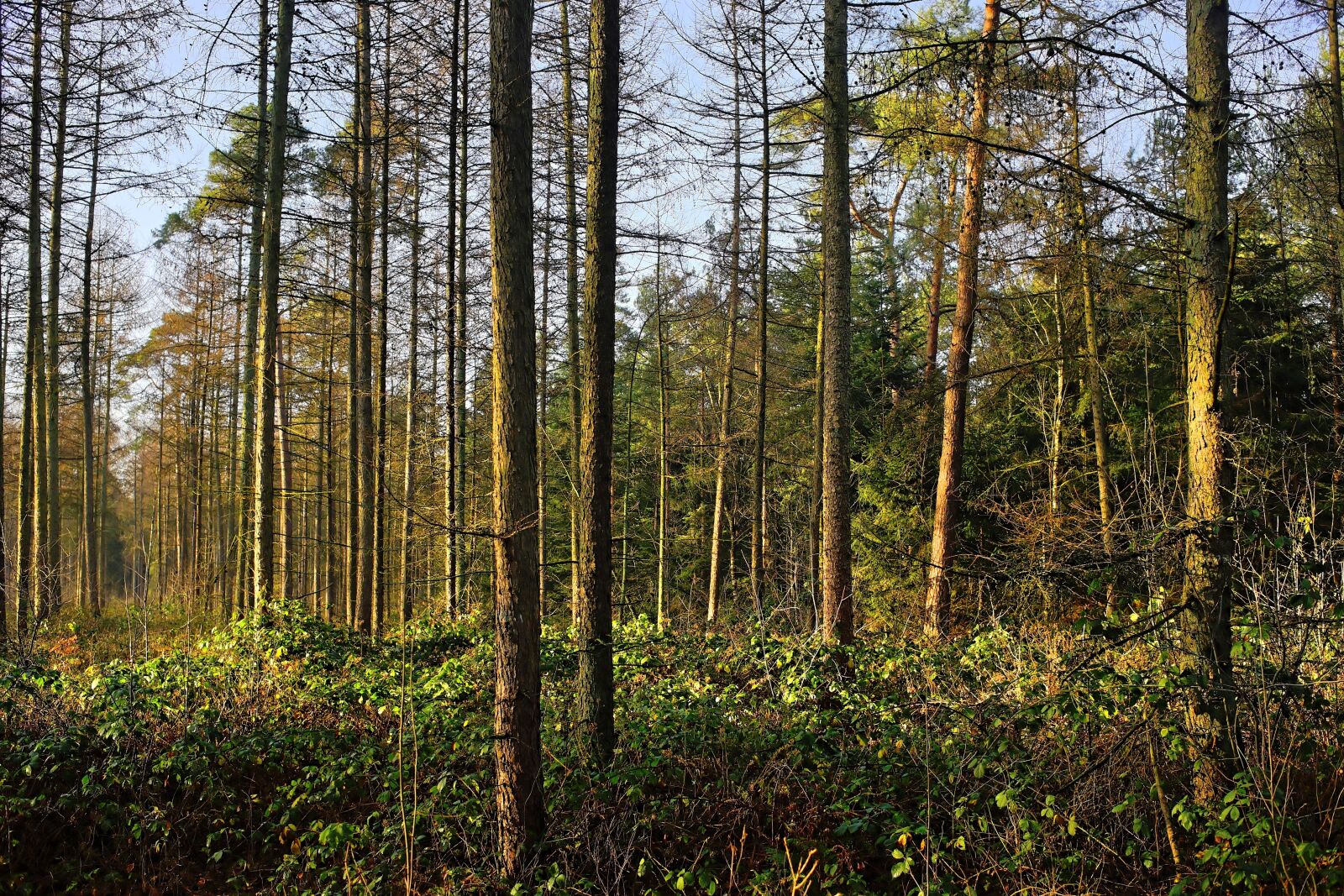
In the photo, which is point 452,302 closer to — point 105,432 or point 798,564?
point 798,564

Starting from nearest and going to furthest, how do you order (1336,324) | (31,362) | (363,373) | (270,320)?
(270,320), (1336,324), (31,362), (363,373)

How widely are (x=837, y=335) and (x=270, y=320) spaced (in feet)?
25.1

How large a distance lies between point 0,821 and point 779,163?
1298cm

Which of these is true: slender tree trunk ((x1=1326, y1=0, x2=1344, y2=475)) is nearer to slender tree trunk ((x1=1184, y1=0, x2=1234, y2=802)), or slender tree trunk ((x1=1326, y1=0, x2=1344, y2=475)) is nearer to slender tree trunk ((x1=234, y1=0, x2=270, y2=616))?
slender tree trunk ((x1=1184, y1=0, x2=1234, y2=802))

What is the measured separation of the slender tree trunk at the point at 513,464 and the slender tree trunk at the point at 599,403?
2.80 ft

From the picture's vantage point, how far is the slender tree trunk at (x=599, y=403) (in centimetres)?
536

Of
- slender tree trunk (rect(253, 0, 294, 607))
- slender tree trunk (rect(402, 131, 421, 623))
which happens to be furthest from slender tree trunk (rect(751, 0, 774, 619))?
slender tree trunk (rect(253, 0, 294, 607))

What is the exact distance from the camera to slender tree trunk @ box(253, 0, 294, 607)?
10.4 m

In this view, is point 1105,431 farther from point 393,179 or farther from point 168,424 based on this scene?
point 168,424

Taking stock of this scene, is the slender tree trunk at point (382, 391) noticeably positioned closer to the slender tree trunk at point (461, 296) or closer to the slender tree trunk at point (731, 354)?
the slender tree trunk at point (461, 296)

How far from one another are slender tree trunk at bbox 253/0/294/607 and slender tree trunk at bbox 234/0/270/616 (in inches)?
8.1

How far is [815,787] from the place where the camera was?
5020 millimetres

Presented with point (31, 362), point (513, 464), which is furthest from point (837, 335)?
point (31, 362)

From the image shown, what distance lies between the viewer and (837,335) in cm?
722
